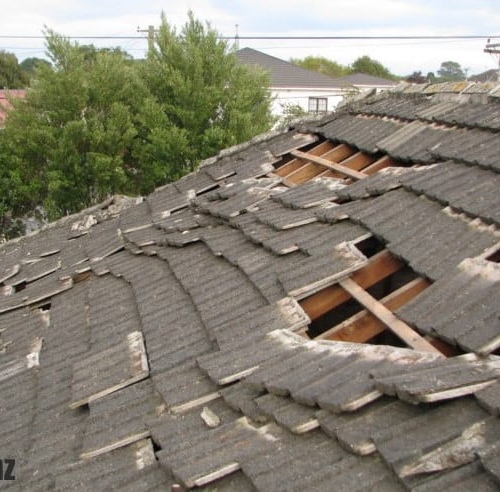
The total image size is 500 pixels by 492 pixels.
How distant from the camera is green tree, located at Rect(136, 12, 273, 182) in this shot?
48.3 ft

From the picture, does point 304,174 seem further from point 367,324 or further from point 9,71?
point 9,71

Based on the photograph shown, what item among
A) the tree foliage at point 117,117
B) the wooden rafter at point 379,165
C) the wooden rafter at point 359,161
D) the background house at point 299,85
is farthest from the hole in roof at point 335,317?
the background house at point 299,85

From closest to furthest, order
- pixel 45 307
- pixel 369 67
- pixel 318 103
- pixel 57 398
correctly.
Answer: pixel 57 398 < pixel 45 307 < pixel 318 103 < pixel 369 67

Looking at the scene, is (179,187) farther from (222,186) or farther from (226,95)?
(226,95)

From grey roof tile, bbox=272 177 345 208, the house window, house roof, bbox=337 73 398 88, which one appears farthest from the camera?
house roof, bbox=337 73 398 88

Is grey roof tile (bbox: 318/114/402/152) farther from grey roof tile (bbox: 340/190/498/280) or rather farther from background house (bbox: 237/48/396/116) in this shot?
background house (bbox: 237/48/396/116)

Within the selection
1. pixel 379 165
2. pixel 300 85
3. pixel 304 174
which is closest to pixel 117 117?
pixel 304 174

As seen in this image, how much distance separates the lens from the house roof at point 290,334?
2156 mm

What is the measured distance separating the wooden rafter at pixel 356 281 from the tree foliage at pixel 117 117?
466 inches

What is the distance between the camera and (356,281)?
140 inches

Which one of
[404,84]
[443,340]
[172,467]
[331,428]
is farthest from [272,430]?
[404,84]

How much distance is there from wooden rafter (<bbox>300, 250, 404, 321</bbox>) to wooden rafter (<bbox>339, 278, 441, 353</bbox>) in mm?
61

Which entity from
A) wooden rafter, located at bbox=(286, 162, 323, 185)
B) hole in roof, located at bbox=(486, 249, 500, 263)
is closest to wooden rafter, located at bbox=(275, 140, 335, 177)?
wooden rafter, located at bbox=(286, 162, 323, 185)

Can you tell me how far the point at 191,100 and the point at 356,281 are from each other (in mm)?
12465
